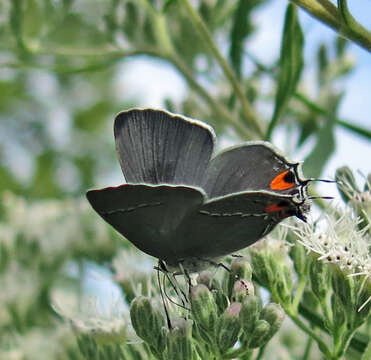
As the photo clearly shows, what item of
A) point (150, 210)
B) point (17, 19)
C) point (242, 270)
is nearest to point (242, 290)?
point (242, 270)

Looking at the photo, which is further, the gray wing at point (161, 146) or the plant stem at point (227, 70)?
the plant stem at point (227, 70)

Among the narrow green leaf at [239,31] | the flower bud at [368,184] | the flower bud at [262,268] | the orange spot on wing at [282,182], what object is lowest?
the flower bud at [262,268]

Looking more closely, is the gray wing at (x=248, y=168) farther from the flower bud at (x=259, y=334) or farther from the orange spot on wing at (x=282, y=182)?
the flower bud at (x=259, y=334)

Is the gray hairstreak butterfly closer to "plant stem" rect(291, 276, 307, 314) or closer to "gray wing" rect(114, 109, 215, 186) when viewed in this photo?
"gray wing" rect(114, 109, 215, 186)

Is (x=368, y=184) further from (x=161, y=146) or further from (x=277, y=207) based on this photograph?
(x=161, y=146)

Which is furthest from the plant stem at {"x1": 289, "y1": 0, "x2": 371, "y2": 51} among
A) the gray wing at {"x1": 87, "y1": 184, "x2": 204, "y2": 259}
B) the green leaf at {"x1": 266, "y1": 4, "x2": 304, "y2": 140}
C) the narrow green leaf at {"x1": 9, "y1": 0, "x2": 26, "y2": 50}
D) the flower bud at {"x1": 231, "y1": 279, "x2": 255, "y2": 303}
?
the narrow green leaf at {"x1": 9, "y1": 0, "x2": 26, "y2": 50}

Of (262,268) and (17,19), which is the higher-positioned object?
(17,19)

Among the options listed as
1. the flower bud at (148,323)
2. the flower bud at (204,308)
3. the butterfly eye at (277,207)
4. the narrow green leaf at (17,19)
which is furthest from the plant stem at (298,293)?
the narrow green leaf at (17,19)
